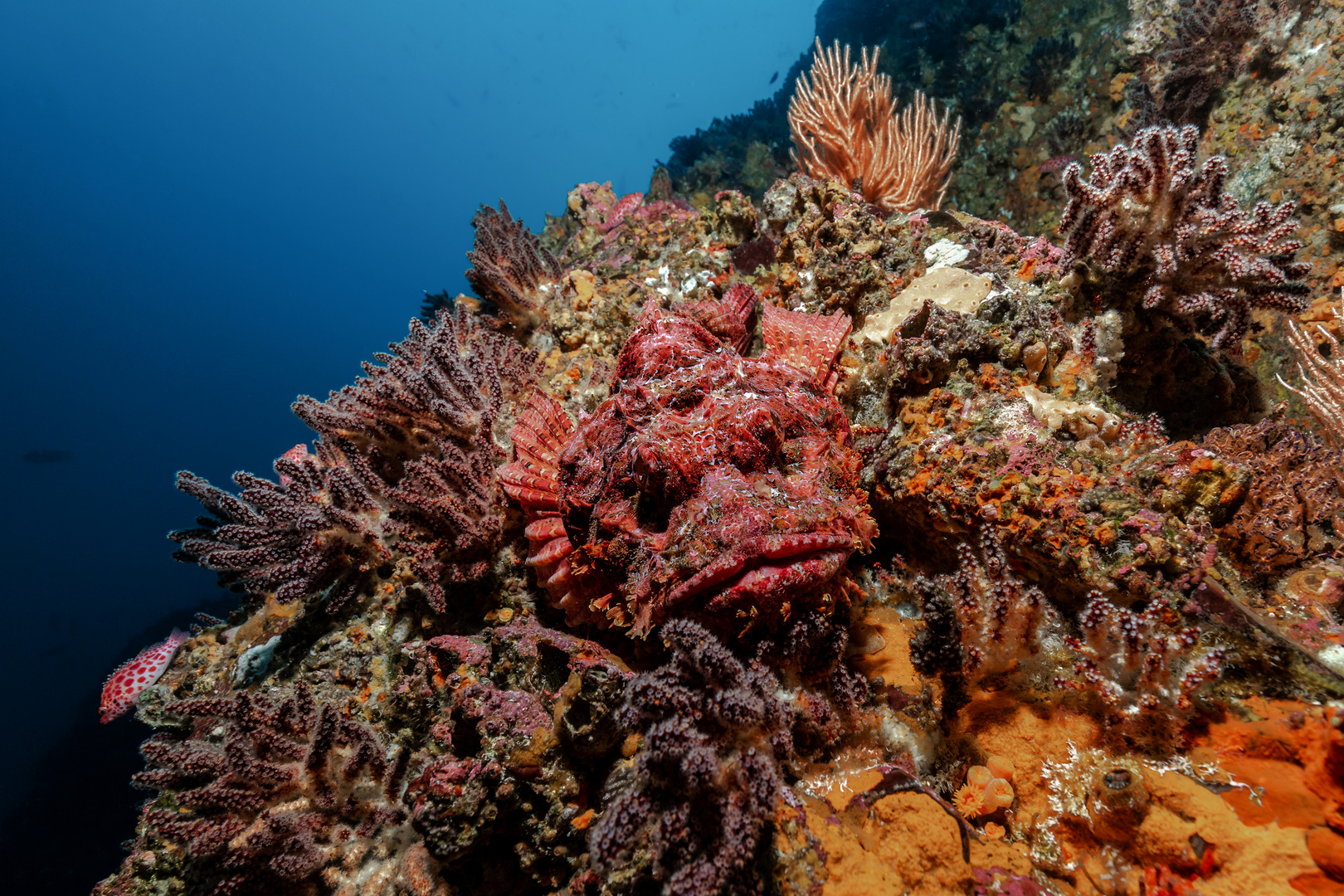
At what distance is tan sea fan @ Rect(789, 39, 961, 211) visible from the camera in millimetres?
6449

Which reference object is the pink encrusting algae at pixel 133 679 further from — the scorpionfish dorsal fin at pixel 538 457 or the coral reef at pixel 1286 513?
the coral reef at pixel 1286 513

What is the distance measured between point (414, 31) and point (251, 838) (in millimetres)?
203628

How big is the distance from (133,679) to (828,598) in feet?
18.7

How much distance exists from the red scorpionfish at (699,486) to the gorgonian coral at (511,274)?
93.3 inches

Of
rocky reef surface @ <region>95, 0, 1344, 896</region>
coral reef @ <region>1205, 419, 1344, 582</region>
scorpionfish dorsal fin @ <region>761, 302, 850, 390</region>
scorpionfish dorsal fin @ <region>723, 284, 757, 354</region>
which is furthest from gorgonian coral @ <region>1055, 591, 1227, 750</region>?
scorpionfish dorsal fin @ <region>723, 284, 757, 354</region>

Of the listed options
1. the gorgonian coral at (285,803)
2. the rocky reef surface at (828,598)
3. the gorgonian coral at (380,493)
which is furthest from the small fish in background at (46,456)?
the gorgonian coral at (285,803)

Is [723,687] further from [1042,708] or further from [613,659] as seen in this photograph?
[1042,708]

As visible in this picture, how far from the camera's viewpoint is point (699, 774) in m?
1.88

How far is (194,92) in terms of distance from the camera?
97.2 meters

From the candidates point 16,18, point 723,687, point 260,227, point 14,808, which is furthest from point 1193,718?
point 16,18

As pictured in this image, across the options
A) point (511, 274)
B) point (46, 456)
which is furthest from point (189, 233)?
point (511, 274)

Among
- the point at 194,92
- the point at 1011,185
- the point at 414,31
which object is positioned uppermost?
the point at 414,31

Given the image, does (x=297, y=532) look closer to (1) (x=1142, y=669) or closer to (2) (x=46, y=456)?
(1) (x=1142, y=669)

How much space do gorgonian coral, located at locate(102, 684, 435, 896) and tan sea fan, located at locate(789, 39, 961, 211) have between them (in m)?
7.09
